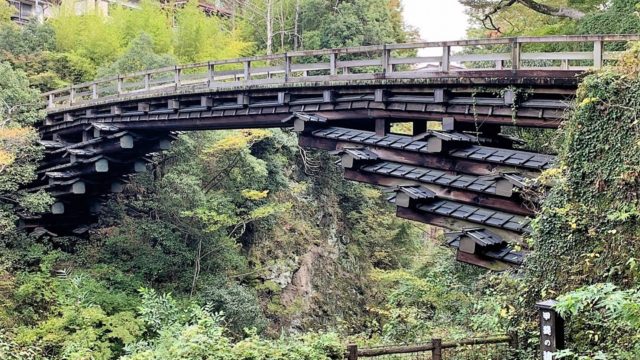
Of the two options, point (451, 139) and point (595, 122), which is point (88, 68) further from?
point (595, 122)

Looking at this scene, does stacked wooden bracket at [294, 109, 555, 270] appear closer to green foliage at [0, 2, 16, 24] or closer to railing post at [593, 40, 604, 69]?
railing post at [593, 40, 604, 69]

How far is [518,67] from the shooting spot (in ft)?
24.8

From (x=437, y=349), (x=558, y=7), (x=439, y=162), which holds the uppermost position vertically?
(x=558, y=7)

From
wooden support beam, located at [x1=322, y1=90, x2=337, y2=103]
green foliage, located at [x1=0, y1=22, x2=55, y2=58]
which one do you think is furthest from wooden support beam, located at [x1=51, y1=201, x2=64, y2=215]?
wooden support beam, located at [x1=322, y1=90, x2=337, y2=103]

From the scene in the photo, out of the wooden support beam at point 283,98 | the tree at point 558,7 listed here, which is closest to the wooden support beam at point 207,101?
the wooden support beam at point 283,98

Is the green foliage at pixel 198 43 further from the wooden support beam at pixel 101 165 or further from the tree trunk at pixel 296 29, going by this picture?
the wooden support beam at pixel 101 165

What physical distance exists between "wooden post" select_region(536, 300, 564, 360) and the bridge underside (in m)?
→ 1.82

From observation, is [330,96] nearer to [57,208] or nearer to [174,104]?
[174,104]

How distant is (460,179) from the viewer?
7.84 metres

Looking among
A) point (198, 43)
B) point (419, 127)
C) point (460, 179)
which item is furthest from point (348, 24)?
point (460, 179)

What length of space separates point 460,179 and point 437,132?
707 mm

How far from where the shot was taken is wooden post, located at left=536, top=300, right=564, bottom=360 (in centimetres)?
511

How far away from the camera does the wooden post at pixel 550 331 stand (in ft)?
16.8

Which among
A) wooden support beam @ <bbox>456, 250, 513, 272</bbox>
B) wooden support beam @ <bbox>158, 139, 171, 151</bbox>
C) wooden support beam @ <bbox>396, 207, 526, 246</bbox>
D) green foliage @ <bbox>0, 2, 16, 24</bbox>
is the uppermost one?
green foliage @ <bbox>0, 2, 16, 24</bbox>
